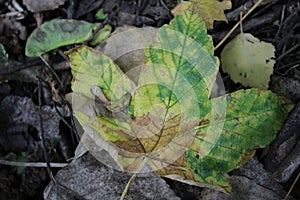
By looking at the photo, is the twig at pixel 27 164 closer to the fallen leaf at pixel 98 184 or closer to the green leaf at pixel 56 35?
the fallen leaf at pixel 98 184

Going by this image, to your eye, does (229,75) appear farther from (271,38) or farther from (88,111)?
(88,111)

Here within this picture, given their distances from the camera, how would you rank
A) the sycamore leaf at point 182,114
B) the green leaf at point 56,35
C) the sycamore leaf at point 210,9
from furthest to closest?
the green leaf at point 56,35 → the sycamore leaf at point 210,9 → the sycamore leaf at point 182,114

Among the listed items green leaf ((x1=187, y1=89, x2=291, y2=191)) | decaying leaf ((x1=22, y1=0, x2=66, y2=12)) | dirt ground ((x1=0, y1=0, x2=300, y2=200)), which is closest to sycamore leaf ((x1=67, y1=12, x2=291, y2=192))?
green leaf ((x1=187, y1=89, x2=291, y2=191))

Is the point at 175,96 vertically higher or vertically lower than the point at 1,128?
higher

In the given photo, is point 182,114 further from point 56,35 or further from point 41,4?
point 41,4

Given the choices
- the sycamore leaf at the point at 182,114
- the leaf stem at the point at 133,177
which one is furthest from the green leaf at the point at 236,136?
the leaf stem at the point at 133,177

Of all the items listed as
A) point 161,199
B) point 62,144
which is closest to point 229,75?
point 161,199
